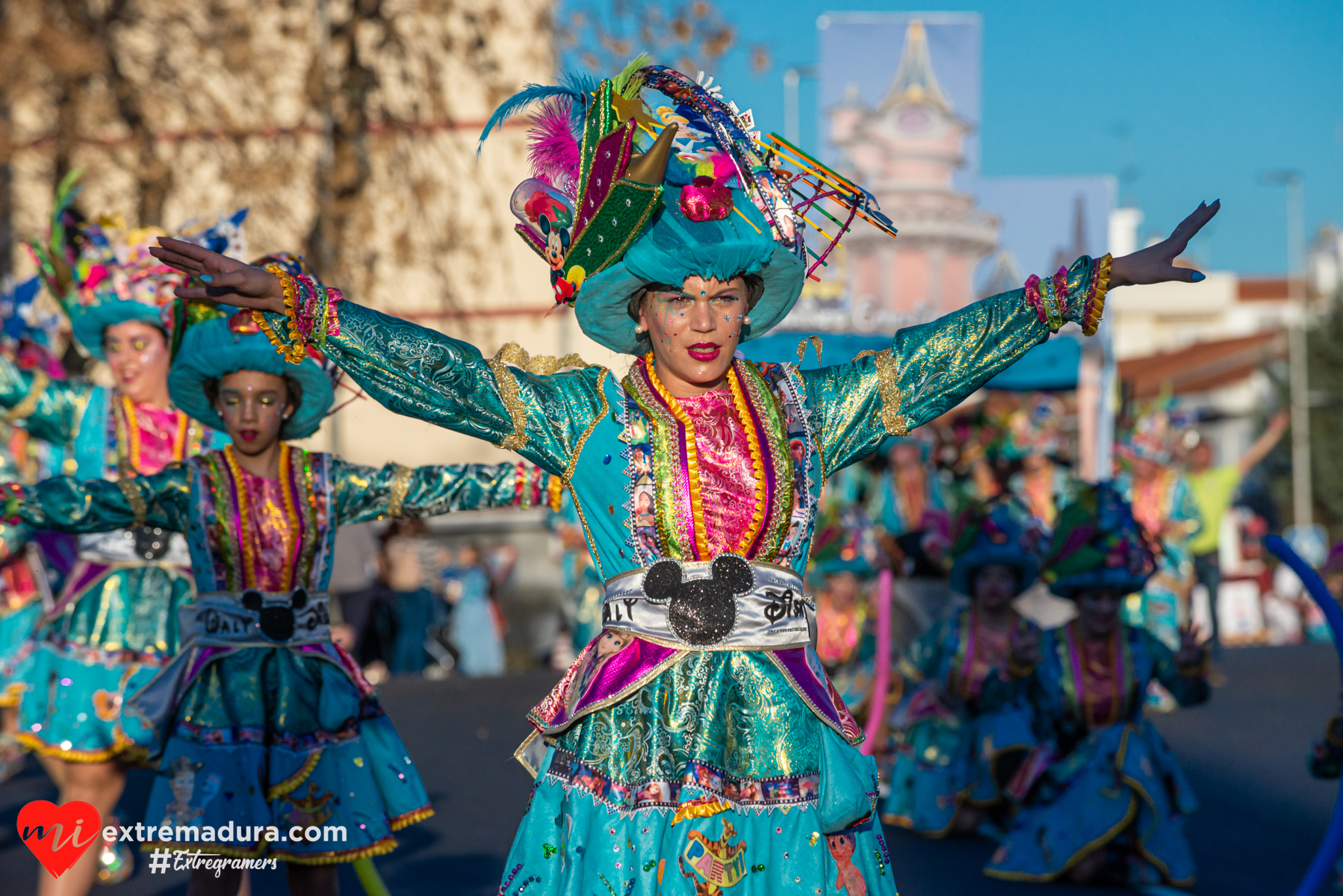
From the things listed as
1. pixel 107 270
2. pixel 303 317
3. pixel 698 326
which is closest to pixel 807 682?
pixel 698 326

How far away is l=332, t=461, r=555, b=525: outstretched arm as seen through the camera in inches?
183

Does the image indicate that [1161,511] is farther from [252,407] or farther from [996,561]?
[252,407]

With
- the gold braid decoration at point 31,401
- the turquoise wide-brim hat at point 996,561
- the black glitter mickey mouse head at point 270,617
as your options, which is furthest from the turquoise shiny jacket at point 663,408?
the turquoise wide-brim hat at point 996,561

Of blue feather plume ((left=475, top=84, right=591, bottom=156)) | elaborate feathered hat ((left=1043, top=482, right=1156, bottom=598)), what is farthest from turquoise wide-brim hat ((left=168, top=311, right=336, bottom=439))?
elaborate feathered hat ((left=1043, top=482, right=1156, bottom=598))

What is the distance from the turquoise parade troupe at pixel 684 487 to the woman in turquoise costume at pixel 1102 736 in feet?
10.2

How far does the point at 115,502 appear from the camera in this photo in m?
4.68

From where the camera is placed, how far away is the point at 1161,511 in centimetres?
1152

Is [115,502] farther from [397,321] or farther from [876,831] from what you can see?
[876,831]

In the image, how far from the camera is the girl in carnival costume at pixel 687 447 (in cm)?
310

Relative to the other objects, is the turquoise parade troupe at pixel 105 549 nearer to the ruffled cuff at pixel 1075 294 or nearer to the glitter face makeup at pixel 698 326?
the glitter face makeup at pixel 698 326

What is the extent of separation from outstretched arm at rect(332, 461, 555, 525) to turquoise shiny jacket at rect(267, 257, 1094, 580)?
1.16m

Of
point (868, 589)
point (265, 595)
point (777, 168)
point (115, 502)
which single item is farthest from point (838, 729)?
point (868, 589)

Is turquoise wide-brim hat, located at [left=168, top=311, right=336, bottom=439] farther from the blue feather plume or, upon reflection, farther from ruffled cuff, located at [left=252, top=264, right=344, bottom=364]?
the blue feather plume

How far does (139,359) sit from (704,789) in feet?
11.8
